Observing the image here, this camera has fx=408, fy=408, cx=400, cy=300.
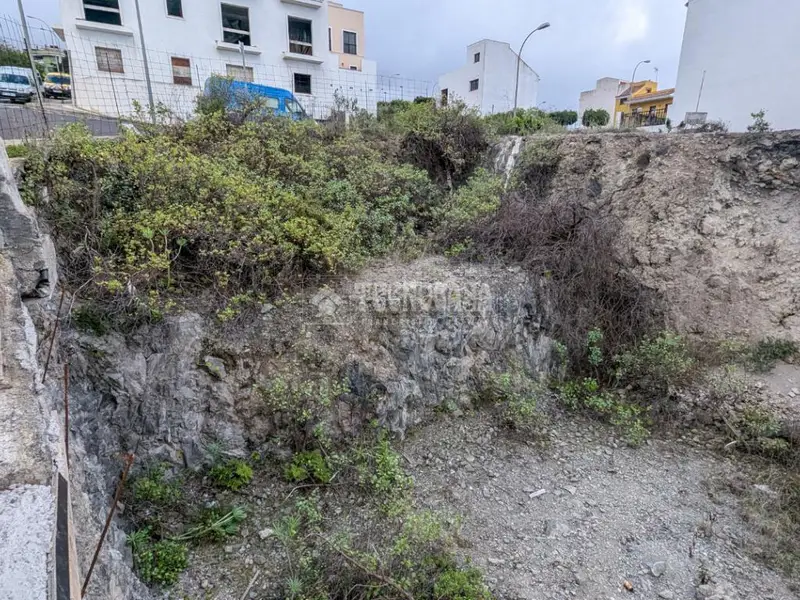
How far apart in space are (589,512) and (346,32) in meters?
26.7

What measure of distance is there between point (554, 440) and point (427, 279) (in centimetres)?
224

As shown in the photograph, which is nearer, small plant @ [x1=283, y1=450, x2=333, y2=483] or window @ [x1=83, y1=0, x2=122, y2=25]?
small plant @ [x1=283, y1=450, x2=333, y2=483]

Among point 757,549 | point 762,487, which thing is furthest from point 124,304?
point 762,487

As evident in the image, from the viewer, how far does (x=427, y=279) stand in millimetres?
4777

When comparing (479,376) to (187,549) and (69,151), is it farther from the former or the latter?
(69,151)

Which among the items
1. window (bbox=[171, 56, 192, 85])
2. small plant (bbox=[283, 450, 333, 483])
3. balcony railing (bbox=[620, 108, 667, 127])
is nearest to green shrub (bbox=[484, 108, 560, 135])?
Answer: balcony railing (bbox=[620, 108, 667, 127])

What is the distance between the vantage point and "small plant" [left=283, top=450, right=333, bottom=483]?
3.51 meters

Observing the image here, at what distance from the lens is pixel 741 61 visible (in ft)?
38.5

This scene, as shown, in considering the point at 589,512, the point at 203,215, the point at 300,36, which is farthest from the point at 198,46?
the point at 589,512

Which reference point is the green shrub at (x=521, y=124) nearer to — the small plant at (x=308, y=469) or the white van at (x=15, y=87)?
the small plant at (x=308, y=469)

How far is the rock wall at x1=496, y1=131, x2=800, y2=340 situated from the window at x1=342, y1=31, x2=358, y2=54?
2222 cm

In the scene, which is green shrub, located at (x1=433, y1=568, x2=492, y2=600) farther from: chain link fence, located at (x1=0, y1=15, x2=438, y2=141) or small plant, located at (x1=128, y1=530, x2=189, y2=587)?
chain link fence, located at (x1=0, y1=15, x2=438, y2=141)

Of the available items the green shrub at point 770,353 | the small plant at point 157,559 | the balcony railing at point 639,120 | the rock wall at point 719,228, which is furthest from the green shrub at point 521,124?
the small plant at point 157,559

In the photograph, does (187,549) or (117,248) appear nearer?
(187,549)
